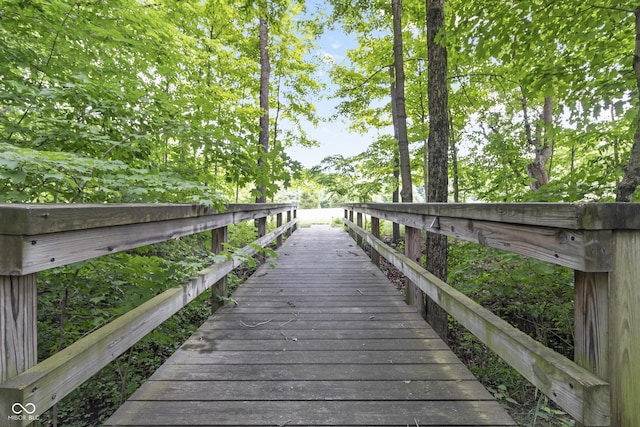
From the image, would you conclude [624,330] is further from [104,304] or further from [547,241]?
[104,304]

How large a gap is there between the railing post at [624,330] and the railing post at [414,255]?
81.6 inches

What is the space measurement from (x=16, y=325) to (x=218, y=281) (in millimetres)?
2142

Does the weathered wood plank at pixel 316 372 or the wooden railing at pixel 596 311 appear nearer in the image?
the wooden railing at pixel 596 311

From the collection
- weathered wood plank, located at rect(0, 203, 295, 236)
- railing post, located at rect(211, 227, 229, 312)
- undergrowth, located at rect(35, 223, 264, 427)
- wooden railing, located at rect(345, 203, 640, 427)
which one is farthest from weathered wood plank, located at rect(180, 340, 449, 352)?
wooden railing, located at rect(345, 203, 640, 427)

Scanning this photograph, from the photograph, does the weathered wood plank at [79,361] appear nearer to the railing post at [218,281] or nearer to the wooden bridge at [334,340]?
the wooden bridge at [334,340]

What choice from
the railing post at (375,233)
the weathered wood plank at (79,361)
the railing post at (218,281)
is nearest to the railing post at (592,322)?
the weathered wood plank at (79,361)

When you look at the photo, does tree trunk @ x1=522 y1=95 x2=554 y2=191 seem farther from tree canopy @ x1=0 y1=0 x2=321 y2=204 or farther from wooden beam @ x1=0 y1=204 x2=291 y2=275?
wooden beam @ x1=0 y1=204 x2=291 y2=275

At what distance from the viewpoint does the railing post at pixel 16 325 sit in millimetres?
951

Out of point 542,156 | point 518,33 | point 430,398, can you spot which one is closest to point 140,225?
point 430,398

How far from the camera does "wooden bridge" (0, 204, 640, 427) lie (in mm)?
948

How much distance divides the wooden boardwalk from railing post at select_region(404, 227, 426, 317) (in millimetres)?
98

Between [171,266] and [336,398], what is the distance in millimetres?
1577

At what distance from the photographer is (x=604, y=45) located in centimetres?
372

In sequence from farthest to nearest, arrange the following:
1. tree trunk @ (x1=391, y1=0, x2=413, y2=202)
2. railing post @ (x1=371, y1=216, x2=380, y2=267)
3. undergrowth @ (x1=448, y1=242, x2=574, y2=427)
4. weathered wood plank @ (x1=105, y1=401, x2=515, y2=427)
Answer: tree trunk @ (x1=391, y1=0, x2=413, y2=202), railing post @ (x1=371, y1=216, x2=380, y2=267), undergrowth @ (x1=448, y1=242, x2=574, y2=427), weathered wood plank @ (x1=105, y1=401, x2=515, y2=427)
